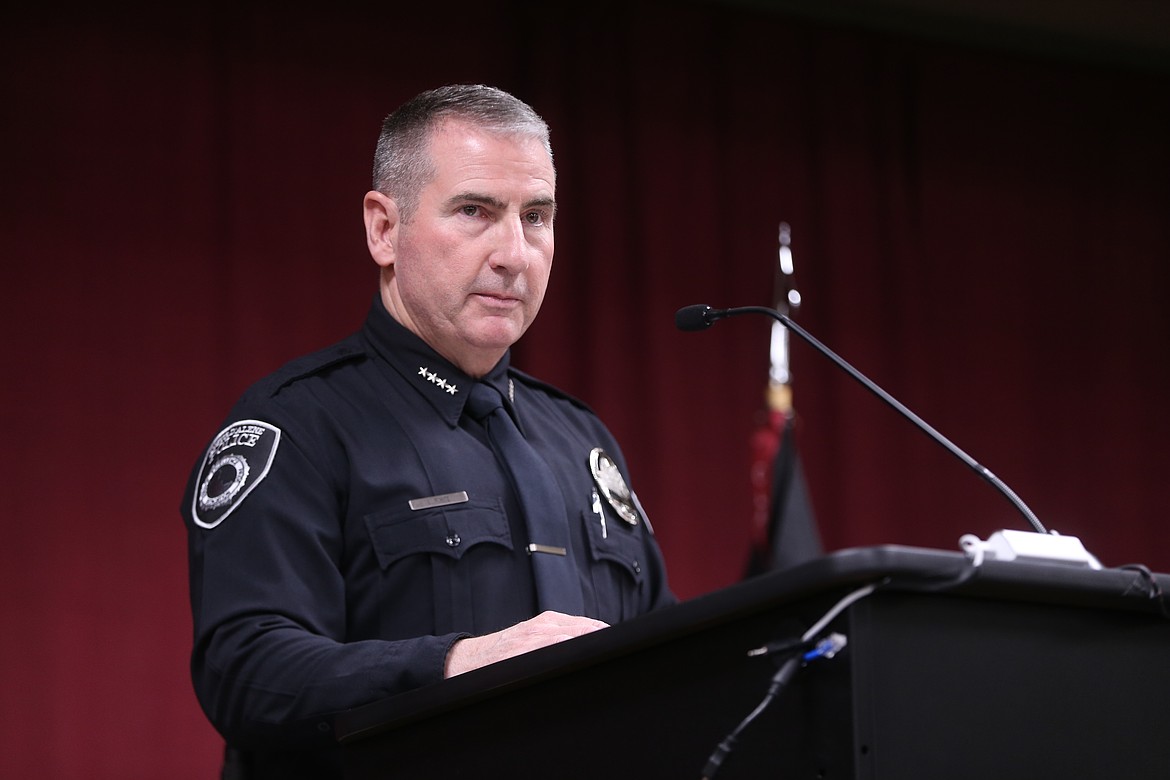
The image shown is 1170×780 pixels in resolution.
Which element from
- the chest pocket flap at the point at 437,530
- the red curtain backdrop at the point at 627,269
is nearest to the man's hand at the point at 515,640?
the chest pocket flap at the point at 437,530

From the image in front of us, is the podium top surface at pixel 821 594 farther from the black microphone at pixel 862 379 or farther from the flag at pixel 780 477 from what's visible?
the flag at pixel 780 477

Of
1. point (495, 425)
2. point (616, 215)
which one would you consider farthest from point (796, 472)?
point (495, 425)

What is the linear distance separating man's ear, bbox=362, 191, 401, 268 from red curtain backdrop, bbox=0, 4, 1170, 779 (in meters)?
1.57

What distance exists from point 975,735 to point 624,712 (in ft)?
0.87

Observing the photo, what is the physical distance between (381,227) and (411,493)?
0.44m

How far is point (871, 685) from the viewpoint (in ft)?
3.01

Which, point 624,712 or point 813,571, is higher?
point 813,571

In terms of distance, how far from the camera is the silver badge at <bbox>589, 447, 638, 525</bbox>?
6.38ft

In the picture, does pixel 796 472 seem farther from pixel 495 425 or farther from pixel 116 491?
pixel 495 425

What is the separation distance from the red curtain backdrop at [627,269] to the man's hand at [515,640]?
2063 millimetres

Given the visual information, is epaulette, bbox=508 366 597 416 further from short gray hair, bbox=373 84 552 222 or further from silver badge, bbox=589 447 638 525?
short gray hair, bbox=373 84 552 222

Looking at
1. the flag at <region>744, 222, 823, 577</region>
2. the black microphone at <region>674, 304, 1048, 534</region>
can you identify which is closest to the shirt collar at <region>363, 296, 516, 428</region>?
the black microphone at <region>674, 304, 1048, 534</region>

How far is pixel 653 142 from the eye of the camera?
424cm

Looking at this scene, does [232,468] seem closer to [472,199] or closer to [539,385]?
[472,199]
